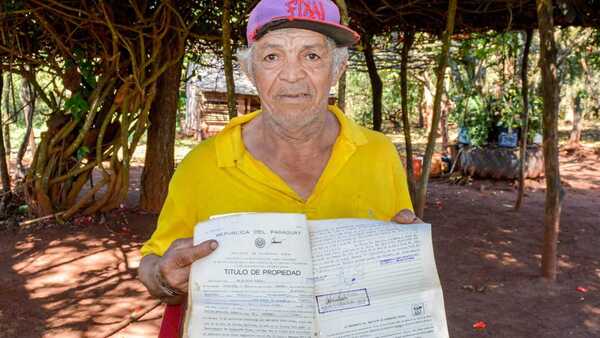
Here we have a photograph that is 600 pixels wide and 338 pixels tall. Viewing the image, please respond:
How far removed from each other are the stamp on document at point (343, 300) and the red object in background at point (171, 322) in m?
0.57

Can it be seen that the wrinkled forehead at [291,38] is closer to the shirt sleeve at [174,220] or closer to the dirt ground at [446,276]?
the shirt sleeve at [174,220]

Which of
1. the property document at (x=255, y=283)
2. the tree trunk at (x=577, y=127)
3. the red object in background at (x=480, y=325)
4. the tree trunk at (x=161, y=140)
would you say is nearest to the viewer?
the property document at (x=255, y=283)

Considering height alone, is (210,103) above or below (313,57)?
above

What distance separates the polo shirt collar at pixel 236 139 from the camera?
4.99 ft

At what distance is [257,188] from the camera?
1.50 meters

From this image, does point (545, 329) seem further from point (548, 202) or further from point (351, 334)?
point (351, 334)

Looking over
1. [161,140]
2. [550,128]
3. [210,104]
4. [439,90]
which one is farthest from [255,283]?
[210,104]

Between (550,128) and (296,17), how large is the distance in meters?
3.53

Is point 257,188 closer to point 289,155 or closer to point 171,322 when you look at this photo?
point 289,155

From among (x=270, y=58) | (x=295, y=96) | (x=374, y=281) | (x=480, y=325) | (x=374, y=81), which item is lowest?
(x=480, y=325)

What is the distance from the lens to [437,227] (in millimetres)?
6461

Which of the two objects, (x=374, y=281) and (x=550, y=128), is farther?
(x=550, y=128)

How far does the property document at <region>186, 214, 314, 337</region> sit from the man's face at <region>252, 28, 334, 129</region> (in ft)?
1.48

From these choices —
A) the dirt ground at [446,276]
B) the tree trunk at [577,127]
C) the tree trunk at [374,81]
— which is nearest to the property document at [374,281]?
the dirt ground at [446,276]
